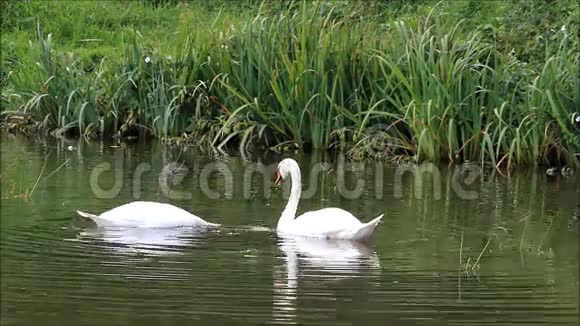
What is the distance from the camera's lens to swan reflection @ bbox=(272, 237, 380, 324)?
789 cm

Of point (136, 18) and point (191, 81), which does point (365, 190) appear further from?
point (136, 18)

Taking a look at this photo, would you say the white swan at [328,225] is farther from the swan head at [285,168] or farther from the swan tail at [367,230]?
the swan head at [285,168]

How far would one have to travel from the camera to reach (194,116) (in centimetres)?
1594

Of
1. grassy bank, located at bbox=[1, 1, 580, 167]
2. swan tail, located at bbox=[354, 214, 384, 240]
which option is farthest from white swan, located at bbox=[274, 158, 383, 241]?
grassy bank, located at bbox=[1, 1, 580, 167]

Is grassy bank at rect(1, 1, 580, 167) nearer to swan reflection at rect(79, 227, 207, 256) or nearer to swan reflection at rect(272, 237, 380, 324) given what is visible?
swan reflection at rect(272, 237, 380, 324)

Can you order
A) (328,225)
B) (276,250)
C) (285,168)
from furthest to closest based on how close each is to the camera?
(285,168) < (328,225) < (276,250)

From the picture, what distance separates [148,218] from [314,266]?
1.90 meters

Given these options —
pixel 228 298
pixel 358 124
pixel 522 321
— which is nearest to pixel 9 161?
pixel 358 124

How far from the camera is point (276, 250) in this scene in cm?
970

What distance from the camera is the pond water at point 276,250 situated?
757 cm

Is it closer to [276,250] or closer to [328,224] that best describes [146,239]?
[276,250]

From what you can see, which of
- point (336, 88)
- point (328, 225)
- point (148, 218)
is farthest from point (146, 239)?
point (336, 88)

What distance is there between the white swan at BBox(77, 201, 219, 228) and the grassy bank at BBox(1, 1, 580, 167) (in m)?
Answer: 4.24

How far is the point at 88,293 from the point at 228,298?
816mm
